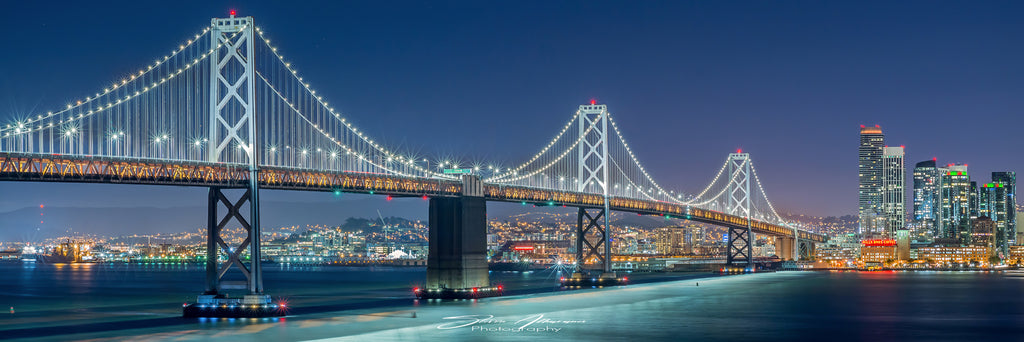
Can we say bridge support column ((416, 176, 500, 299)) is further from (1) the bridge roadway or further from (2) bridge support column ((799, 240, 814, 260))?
(2) bridge support column ((799, 240, 814, 260))

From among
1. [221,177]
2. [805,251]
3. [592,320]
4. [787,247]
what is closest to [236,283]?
[221,177]

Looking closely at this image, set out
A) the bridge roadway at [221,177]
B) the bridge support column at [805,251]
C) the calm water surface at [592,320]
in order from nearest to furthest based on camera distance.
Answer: the calm water surface at [592,320], the bridge roadway at [221,177], the bridge support column at [805,251]

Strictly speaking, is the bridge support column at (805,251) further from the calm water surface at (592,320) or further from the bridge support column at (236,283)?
the bridge support column at (236,283)

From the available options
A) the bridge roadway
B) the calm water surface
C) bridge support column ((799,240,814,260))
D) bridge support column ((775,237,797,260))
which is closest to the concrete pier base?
the bridge roadway

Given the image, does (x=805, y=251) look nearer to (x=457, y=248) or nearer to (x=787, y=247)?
(x=787, y=247)

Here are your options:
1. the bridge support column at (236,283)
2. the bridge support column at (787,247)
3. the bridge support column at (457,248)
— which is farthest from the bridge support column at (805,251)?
the bridge support column at (236,283)
